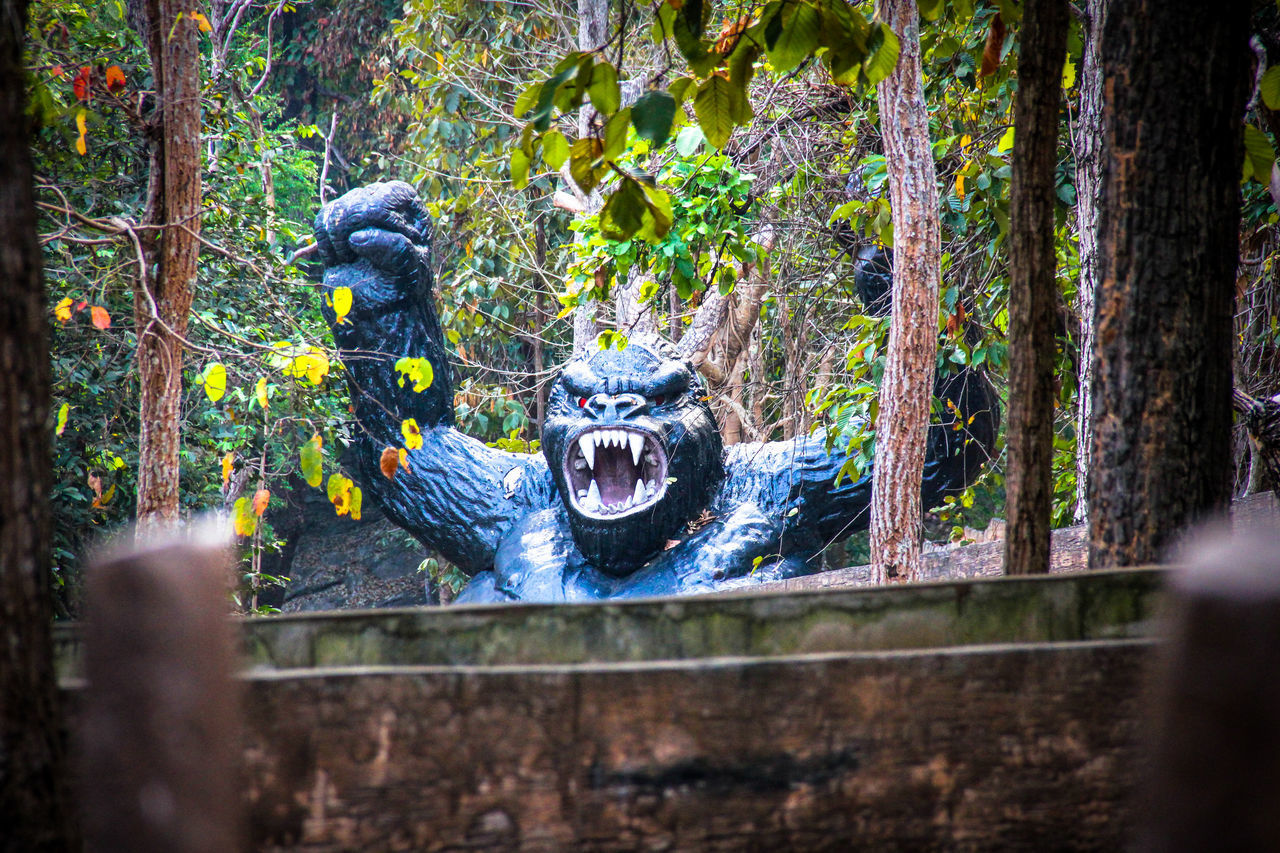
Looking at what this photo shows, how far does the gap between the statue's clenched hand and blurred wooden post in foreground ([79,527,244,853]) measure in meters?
4.51

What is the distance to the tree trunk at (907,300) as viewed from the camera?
380 cm

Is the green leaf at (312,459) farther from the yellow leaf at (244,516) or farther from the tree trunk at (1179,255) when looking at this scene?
the tree trunk at (1179,255)

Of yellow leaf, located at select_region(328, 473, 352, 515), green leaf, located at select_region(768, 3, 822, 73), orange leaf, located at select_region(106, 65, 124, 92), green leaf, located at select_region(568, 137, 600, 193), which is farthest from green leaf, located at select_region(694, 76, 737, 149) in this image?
orange leaf, located at select_region(106, 65, 124, 92)

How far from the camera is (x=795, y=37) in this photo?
94.7 inches

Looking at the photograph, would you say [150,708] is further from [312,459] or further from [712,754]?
[312,459]

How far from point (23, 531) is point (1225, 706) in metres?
1.33

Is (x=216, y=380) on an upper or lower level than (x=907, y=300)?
lower

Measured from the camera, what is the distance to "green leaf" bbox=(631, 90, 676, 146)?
220cm

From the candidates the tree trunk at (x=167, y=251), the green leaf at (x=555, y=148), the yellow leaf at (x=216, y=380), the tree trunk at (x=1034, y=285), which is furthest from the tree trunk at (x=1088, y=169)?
the tree trunk at (x=167, y=251)

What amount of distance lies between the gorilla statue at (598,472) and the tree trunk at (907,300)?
1272mm

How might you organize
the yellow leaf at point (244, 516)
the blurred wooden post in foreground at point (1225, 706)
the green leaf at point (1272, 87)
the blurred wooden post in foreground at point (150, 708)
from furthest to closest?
the yellow leaf at point (244, 516) → the green leaf at point (1272, 87) → the blurred wooden post in foreground at point (150, 708) → the blurred wooden post in foreground at point (1225, 706)

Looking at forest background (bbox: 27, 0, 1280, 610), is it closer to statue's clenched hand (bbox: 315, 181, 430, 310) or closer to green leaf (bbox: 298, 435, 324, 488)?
green leaf (bbox: 298, 435, 324, 488)

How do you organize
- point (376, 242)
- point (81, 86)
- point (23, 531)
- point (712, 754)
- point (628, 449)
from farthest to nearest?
point (376, 242) → point (628, 449) → point (81, 86) → point (712, 754) → point (23, 531)

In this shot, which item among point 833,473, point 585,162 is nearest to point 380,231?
point 833,473
